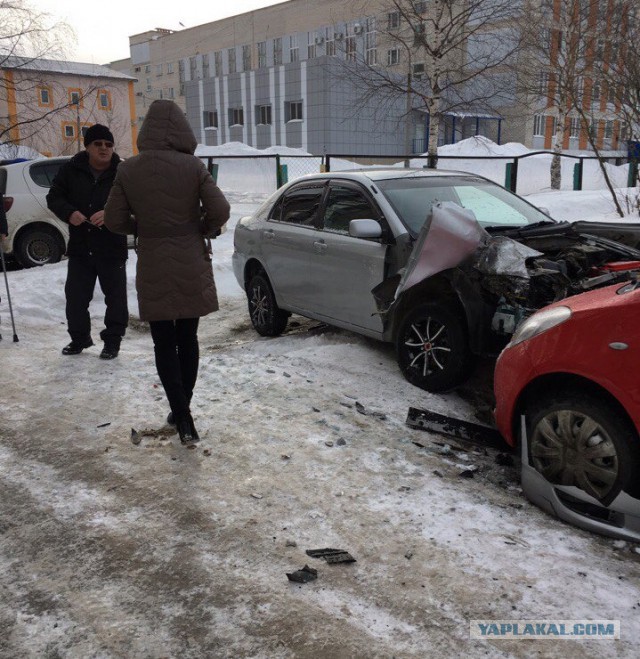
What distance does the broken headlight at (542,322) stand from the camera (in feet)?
10.2

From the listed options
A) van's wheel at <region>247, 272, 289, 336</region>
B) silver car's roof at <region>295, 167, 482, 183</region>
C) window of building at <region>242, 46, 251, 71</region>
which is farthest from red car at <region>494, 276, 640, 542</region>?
window of building at <region>242, 46, 251, 71</region>

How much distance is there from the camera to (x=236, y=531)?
302 centimetres

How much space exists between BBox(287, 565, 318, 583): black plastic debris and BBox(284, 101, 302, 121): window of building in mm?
45644

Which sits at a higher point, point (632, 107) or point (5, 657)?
point (632, 107)

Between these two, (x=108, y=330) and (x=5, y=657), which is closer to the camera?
(x=5, y=657)

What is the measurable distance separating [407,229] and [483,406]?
5.05 feet

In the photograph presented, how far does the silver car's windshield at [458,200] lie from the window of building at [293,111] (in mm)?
42021

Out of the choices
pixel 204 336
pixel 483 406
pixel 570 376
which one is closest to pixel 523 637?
pixel 570 376

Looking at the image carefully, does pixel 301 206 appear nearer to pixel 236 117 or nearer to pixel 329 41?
pixel 236 117

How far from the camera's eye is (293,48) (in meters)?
54.4

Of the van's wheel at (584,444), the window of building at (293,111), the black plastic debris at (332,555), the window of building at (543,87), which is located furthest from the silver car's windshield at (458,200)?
the window of building at (293,111)

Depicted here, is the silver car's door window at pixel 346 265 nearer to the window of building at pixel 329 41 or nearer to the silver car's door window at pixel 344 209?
the silver car's door window at pixel 344 209

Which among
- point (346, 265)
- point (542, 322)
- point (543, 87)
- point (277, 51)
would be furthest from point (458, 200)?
point (277, 51)

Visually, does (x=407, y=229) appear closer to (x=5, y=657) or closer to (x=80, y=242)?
(x=80, y=242)
